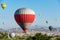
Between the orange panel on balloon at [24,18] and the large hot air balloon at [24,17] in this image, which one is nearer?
the orange panel on balloon at [24,18]

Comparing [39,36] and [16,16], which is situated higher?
[16,16]

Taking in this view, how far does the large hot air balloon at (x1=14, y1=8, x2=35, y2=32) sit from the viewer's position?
171 feet

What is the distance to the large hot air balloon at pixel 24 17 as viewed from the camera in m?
52.2

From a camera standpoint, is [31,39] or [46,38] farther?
[46,38]

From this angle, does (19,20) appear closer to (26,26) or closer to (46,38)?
(26,26)

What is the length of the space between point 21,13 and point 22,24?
220 cm

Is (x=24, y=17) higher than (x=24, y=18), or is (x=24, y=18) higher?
(x=24, y=17)

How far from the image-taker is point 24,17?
172ft

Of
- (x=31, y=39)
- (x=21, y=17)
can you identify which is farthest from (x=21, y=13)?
(x=31, y=39)

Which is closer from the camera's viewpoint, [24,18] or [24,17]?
[24,18]

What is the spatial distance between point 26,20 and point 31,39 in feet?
11.7

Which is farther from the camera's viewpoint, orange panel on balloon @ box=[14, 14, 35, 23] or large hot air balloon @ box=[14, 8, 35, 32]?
large hot air balloon @ box=[14, 8, 35, 32]

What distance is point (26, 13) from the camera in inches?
2072

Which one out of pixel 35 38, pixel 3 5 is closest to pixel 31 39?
pixel 35 38
